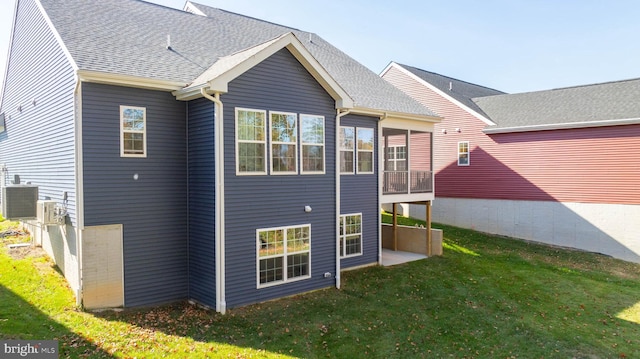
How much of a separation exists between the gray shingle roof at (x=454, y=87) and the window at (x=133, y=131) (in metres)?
18.1

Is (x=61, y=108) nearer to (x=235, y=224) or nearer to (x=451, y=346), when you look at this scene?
(x=235, y=224)

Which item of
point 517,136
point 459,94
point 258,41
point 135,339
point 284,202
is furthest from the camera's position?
point 459,94

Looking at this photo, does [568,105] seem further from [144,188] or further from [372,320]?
[144,188]

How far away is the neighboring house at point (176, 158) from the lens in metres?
10.0

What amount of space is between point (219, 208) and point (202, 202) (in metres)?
0.77

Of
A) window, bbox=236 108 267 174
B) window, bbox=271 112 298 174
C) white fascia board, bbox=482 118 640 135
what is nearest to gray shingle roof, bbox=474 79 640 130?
white fascia board, bbox=482 118 640 135

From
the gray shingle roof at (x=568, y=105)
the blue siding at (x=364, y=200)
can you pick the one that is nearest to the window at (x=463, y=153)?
the gray shingle roof at (x=568, y=105)

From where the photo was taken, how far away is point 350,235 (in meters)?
14.8

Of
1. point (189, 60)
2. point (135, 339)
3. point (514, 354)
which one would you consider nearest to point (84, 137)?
point (189, 60)

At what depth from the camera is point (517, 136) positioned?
2147cm

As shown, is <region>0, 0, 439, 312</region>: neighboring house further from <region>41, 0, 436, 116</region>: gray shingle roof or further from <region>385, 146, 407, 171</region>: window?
<region>385, 146, 407, 171</region>: window

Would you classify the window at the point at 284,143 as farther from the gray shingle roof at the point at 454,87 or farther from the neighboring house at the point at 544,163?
the gray shingle roof at the point at 454,87

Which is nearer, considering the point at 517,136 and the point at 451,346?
the point at 451,346

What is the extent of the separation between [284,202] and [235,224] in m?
1.60
